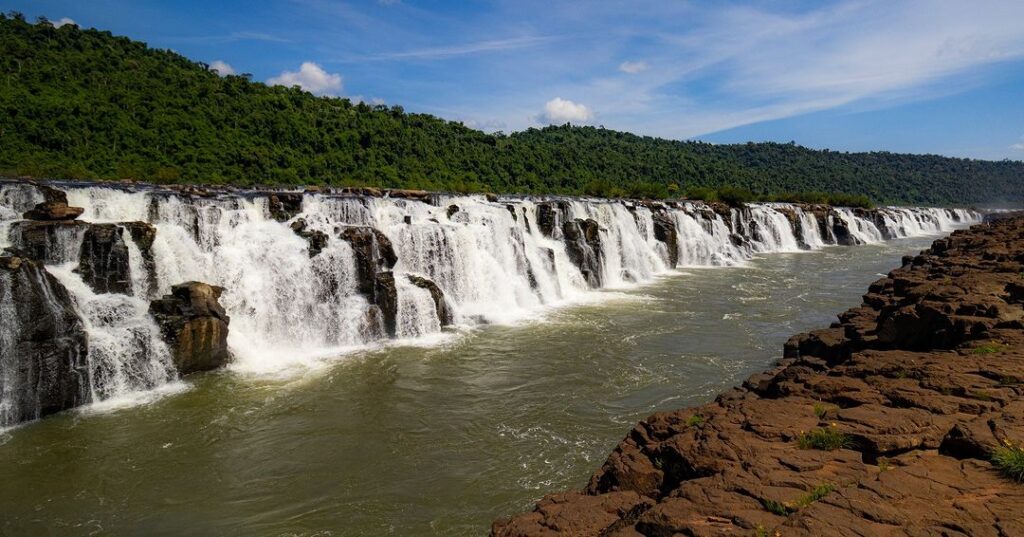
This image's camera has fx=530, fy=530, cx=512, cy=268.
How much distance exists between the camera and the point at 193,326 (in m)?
12.8

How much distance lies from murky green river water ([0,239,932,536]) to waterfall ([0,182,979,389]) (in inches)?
61.4

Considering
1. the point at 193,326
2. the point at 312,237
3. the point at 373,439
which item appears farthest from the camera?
the point at 312,237

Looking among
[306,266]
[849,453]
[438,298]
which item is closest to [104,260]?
[306,266]

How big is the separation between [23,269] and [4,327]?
4.09ft

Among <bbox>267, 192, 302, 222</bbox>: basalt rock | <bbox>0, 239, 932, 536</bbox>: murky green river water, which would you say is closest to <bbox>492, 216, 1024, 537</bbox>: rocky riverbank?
<bbox>0, 239, 932, 536</bbox>: murky green river water

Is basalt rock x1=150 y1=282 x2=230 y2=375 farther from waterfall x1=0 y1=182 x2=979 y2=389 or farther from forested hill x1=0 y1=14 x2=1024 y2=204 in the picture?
forested hill x1=0 y1=14 x2=1024 y2=204

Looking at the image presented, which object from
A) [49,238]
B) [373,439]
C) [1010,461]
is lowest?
[373,439]

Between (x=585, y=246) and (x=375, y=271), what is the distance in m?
11.6

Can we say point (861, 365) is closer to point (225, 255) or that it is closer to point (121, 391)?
point (121, 391)

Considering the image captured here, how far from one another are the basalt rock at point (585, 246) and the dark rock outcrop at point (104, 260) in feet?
56.3

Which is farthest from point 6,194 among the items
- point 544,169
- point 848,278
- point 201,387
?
point 544,169

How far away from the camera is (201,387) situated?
39.7 ft

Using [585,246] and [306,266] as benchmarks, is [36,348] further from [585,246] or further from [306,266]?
[585,246]

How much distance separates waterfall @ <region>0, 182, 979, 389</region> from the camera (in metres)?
12.7
